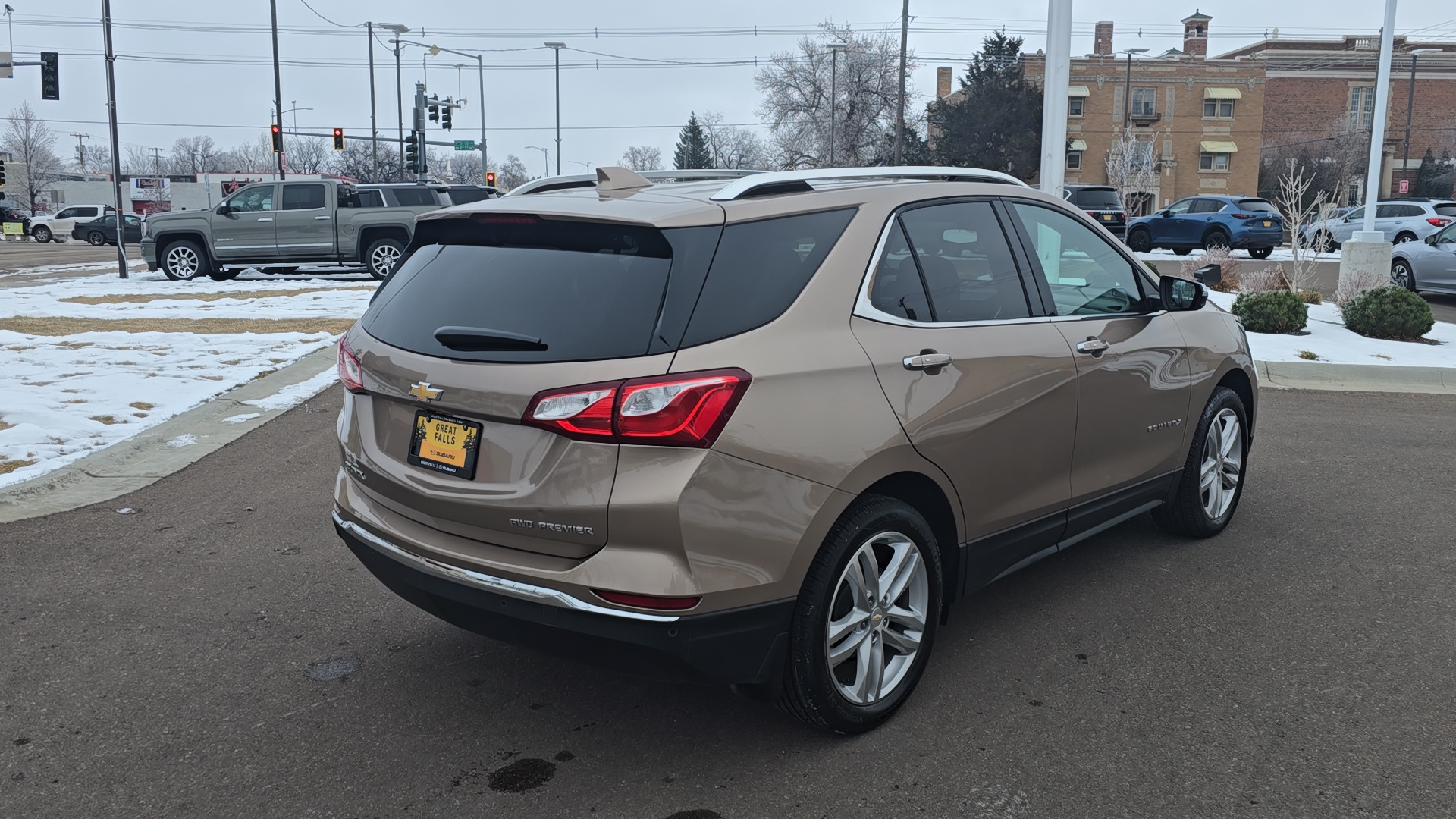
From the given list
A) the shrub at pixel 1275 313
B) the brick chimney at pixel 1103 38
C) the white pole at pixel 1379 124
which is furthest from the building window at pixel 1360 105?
the shrub at pixel 1275 313

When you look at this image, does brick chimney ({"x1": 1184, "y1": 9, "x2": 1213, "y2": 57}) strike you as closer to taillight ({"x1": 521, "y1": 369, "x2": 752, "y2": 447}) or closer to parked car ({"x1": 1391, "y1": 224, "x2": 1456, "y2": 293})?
parked car ({"x1": 1391, "y1": 224, "x2": 1456, "y2": 293})

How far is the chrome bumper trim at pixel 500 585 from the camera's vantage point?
9.66 feet

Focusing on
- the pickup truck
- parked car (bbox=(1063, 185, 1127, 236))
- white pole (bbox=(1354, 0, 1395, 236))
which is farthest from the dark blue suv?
the pickup truck

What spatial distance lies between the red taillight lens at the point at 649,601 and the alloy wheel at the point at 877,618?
1.72 feet

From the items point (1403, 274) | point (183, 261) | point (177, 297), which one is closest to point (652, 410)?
point (177, 297)

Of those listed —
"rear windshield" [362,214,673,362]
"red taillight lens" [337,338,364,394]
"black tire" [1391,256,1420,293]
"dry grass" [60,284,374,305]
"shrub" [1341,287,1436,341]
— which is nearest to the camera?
"rear windshield" [362,214,673,362]

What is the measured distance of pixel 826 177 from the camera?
12.5 ft

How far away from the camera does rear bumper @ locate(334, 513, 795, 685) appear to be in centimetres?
295

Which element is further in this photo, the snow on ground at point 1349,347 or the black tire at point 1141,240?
the black tire at point 1141,240

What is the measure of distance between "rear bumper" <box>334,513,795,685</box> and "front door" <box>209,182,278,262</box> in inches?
820

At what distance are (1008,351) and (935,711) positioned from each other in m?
1.23

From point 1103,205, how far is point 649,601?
30.7 m

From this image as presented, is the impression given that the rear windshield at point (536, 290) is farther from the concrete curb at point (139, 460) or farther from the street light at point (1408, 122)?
the street light at point (1408, 122)

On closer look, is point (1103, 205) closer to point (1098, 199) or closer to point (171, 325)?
point (1098, 199)
